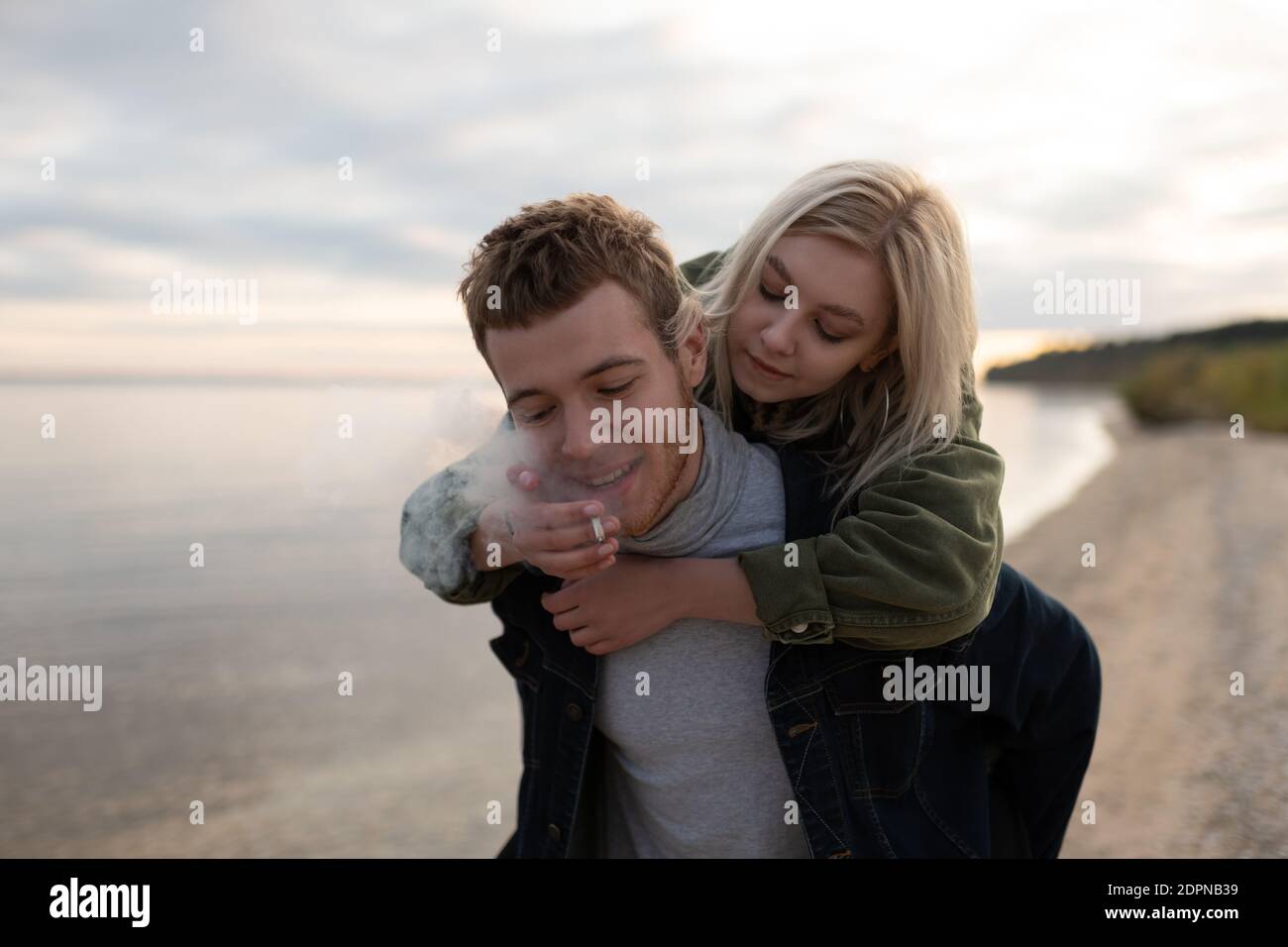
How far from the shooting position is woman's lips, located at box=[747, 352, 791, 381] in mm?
2223

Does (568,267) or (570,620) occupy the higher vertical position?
(568,267)

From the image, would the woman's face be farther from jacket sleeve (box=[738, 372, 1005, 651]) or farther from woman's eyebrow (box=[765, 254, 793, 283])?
jacket sleeve (box=[738, 372, 1005, 651])

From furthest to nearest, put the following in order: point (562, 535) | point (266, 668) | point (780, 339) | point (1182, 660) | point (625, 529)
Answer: point (266, 668)
point (1182, 660)
point (780, 339)
point (625, 529)
point (562, 535)

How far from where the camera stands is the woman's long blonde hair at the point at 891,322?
2.07 metres

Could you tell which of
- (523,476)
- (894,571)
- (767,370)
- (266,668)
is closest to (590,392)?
(523,476)

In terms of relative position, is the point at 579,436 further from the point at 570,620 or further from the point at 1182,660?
the point at 1182,660

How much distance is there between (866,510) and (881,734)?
49cm

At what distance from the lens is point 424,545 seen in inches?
81.4

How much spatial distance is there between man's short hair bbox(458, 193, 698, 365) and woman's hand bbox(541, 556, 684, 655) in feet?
1.45

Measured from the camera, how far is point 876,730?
2037 millimetres

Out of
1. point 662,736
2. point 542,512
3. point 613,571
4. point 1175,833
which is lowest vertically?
point 1175,833
